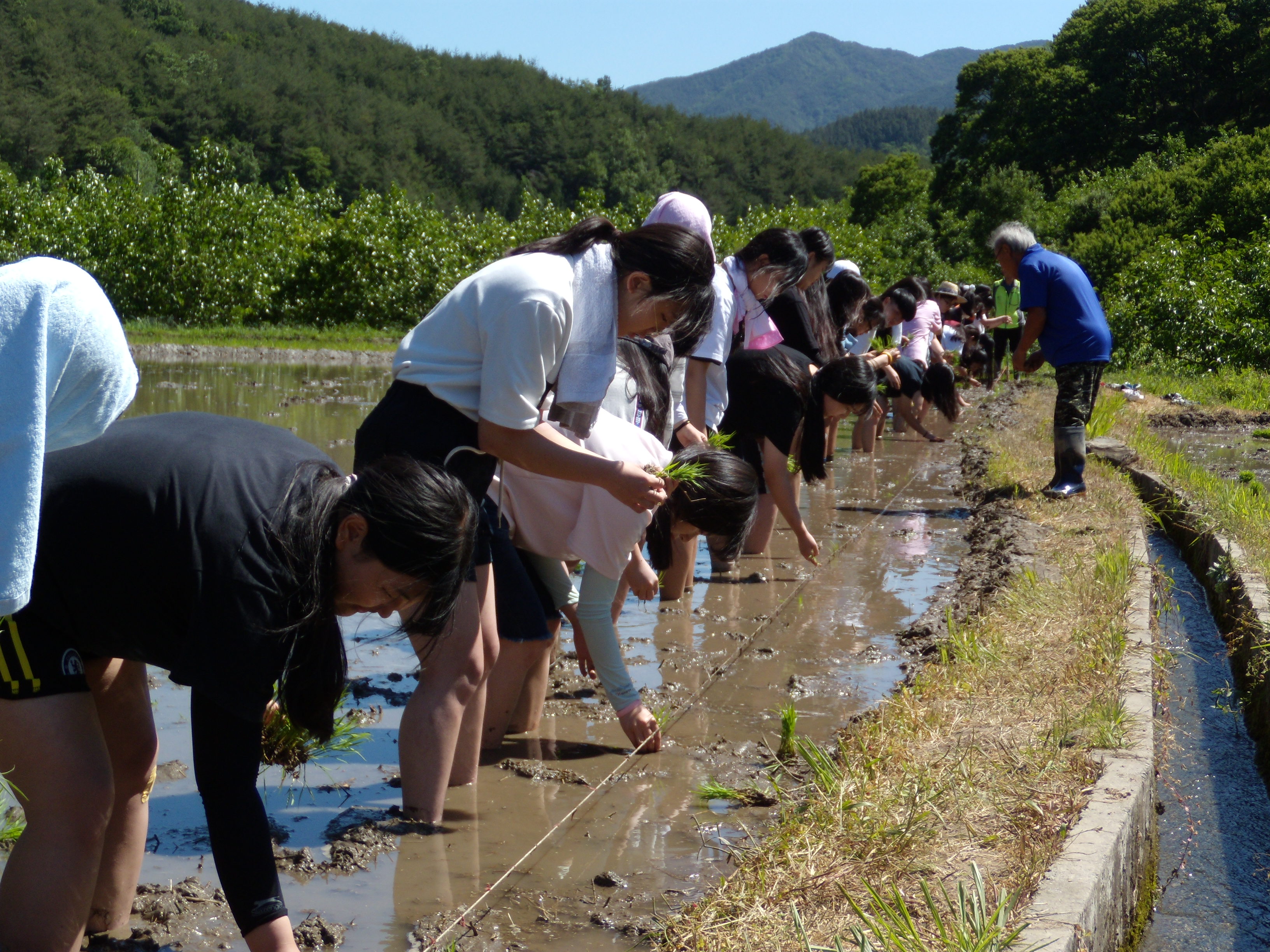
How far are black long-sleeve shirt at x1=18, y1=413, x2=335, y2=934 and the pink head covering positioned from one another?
2.56 meters

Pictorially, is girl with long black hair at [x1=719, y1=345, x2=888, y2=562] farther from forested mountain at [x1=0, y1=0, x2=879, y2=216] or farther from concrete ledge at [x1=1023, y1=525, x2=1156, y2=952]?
forested mountain at [x1=0, y1=0, x2=879, y2=216]

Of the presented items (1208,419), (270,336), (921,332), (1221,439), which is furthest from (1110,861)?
(270,336)

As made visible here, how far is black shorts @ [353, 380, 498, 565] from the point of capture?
296cm

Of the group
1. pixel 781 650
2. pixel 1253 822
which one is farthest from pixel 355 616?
pixel 1253 822

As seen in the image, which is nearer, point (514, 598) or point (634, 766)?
point (514, 598)

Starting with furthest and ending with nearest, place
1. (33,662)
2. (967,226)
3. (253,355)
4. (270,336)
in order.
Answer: (967,226), (270,336), (253,355), (33,662)

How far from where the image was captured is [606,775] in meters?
3.77

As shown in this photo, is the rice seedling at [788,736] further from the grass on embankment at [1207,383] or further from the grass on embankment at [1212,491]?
the grass on embankment at [1207,383]

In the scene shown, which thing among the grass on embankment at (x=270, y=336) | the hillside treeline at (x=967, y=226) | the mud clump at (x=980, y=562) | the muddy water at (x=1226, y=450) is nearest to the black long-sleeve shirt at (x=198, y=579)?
the mud clump at (x=980, y=562)

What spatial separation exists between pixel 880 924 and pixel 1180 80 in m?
56.9

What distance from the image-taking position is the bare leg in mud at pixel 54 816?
7.00ft

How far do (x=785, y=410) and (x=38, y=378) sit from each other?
4571 millimetres

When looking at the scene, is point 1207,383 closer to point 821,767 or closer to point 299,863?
point 821,767

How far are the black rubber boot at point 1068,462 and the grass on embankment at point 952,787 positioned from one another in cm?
293
